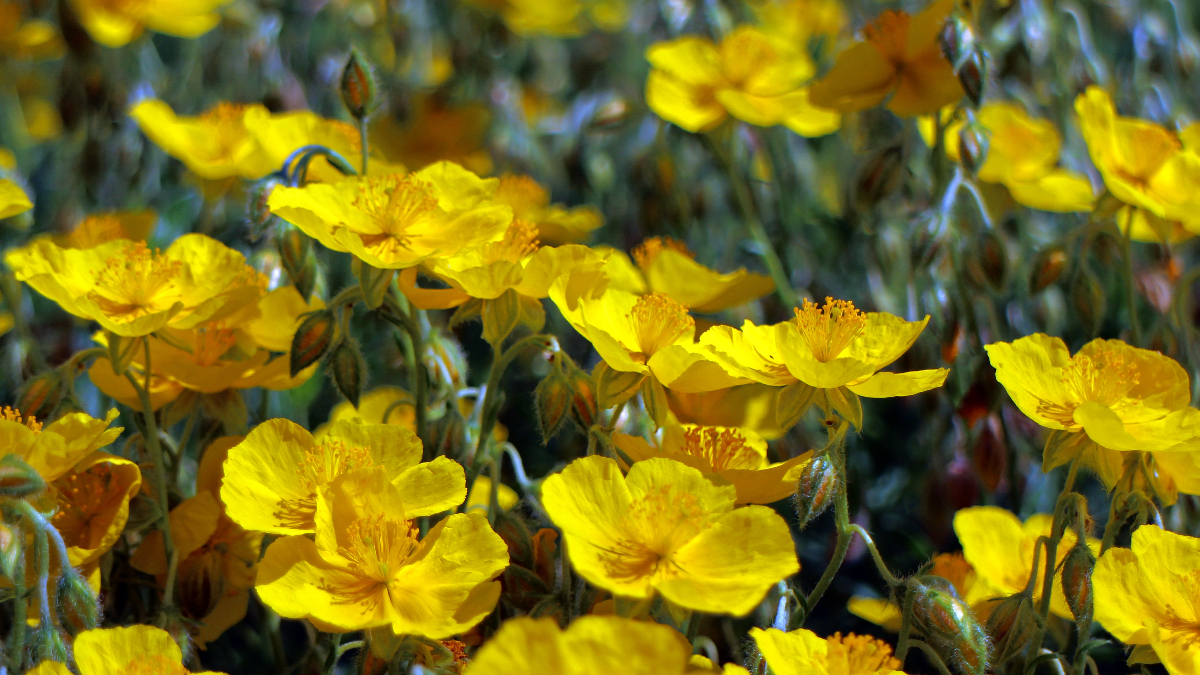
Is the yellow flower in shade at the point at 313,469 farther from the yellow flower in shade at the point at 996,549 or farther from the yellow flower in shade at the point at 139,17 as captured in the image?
the yellow flower in shade at the point at 139,17

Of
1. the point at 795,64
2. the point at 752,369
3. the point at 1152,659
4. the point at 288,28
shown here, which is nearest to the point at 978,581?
the point at 1152,659

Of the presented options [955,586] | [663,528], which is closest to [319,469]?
[663,528]

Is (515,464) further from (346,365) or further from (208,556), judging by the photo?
(208,556)

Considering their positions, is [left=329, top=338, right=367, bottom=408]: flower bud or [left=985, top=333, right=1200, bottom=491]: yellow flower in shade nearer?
[left=985, top=333, right=1200, bottom=491]: yellow flower in shade

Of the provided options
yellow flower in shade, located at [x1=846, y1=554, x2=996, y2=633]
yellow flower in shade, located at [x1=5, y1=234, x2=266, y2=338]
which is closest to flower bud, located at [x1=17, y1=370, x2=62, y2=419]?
yellow flower in shade, located at [x1=5, y1=234, x2=266, y2=338]

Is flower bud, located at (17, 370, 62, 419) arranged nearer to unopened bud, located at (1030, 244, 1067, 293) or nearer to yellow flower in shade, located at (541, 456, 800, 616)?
yellow flower in shade, located at (541, 456, 800, 616)
